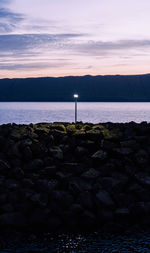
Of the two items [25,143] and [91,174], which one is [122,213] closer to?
[91,174]

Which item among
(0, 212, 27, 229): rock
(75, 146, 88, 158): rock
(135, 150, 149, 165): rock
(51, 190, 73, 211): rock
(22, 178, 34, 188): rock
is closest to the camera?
(0, 212, 27, 229): rock

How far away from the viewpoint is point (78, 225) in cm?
1420

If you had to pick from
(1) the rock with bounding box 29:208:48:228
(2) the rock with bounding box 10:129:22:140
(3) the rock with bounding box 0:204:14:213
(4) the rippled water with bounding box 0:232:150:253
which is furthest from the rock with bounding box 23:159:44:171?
(4) the rippled water with bounding box 0:232:150:253

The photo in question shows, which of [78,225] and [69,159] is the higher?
[69,159]

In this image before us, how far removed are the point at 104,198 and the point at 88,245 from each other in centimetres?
261

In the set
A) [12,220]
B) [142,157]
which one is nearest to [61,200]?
[12,220]

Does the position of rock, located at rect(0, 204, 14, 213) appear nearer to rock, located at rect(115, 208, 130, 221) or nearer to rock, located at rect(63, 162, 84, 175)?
rock, located at rect(63, 162, 84, 175)

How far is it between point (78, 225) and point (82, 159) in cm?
433

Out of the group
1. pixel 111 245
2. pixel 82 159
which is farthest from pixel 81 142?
pixel 111 245

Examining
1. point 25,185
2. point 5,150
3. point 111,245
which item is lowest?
point 111,245

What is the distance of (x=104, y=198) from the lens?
48.7 ft

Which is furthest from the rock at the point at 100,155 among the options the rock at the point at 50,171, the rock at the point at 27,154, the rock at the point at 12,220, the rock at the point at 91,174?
the rock at the point at 12,220

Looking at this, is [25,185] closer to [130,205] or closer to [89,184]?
[89,184]

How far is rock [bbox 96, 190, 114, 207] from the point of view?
14.7m
